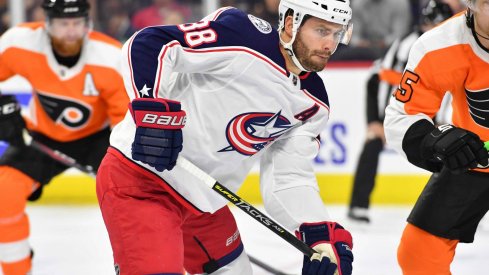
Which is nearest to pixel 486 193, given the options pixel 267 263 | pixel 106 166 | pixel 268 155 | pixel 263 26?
pixel 268 155

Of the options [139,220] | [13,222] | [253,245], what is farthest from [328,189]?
[139,220]

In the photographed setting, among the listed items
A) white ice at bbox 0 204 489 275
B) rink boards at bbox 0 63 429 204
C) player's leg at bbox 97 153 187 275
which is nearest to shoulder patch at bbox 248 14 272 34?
player's leg at bbox 97 153 187 275

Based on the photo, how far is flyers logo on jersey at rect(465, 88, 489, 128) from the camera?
2.61 metres

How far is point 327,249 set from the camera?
8.40 feet

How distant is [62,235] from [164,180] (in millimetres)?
2462

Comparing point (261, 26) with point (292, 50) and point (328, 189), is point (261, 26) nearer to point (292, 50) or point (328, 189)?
point (292, 50)

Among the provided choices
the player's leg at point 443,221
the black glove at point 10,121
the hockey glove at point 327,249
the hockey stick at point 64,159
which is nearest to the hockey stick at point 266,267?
the hockey stick at point 64,159

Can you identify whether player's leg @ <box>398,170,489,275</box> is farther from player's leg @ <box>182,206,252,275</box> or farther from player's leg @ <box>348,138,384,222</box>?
player's leg @ <box>348,138,384,222</box>

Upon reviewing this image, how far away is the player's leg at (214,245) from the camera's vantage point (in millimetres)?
2811

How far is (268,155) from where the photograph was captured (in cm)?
281

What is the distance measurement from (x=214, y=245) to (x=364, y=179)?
2.58 m

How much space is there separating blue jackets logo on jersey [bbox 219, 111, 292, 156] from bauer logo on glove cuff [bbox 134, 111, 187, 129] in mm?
267

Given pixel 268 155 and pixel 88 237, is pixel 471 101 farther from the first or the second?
pixel 88 237

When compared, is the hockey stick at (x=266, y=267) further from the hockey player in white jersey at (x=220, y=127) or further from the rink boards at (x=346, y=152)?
the rink boards at (x=346, y=152)
